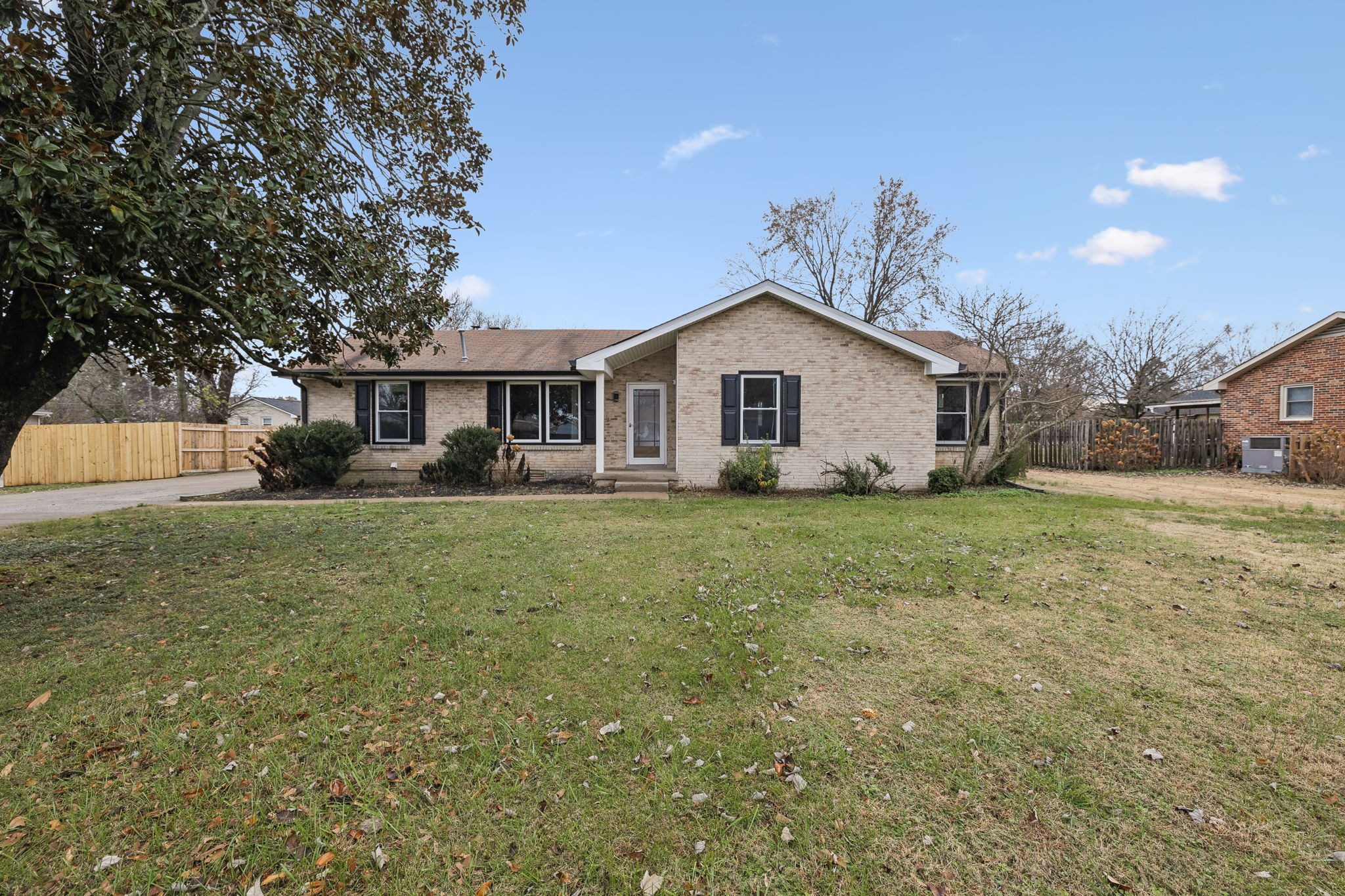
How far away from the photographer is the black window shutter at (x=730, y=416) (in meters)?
13.0

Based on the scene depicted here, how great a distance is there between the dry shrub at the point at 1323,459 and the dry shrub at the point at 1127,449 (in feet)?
13.5

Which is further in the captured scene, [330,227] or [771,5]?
[771,5]

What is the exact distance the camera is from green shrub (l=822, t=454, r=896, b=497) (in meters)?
12.6

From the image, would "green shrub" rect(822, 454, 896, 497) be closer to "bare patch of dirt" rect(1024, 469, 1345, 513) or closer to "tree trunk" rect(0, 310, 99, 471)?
"bare patch of dirt" rect(1024, 469, 1345, 513)

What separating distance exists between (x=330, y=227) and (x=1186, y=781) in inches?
332

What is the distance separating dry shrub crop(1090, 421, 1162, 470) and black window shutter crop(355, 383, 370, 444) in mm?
22603

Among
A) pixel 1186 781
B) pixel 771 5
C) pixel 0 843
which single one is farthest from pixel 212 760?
pixel 771 5

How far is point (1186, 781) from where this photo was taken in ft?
9.10

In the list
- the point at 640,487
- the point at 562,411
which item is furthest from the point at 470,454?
the point at 640,487

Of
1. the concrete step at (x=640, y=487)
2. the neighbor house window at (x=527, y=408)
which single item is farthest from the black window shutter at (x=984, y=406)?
the neighbor house window at (x=527, y=408)

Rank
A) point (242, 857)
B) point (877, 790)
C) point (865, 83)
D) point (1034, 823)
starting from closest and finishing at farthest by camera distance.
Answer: point (242, 857) < point (1034, 823) < point (877, 790) < point (865, 83)

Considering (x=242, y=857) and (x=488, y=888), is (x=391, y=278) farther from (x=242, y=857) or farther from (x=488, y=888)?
(x=488, y=888)

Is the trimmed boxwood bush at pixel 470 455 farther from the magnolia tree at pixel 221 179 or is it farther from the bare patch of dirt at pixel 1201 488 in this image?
the bare patch of dirt at pixel 1201 488

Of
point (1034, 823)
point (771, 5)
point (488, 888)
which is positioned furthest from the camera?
point (771, 5)
